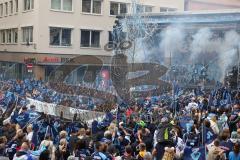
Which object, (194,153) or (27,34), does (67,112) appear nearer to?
(194,153)

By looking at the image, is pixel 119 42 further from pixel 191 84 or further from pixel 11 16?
pixel 11 16

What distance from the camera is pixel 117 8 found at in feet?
148

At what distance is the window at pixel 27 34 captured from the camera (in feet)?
136

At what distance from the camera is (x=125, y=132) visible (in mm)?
12734

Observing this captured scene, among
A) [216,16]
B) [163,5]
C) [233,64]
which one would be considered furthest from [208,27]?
[163,5]

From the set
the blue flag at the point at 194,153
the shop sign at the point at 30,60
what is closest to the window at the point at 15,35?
the shop sign at the point at 30,60

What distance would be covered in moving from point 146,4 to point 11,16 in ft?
41.1

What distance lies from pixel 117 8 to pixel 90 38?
14.0 ft

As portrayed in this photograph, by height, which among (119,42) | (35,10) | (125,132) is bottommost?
(125,132)

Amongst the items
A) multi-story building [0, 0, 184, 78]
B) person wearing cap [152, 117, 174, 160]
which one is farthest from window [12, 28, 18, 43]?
person wearing cap [152, 117, 174, 160]

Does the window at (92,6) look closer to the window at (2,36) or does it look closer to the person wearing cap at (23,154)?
the window at (2,36)

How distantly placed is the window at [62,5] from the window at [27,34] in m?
2.66

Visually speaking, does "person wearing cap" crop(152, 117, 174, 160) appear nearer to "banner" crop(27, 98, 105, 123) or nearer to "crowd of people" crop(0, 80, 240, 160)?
"crowd of people" crop(0, 80, 240, 160)

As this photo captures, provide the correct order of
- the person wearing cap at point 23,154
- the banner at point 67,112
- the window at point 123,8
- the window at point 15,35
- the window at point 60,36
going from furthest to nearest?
the window at point 123,8 → the window at point 15,35 → the window at point 60,36 → the banner at point 67,112 → the person wearing cap at point 23,154
